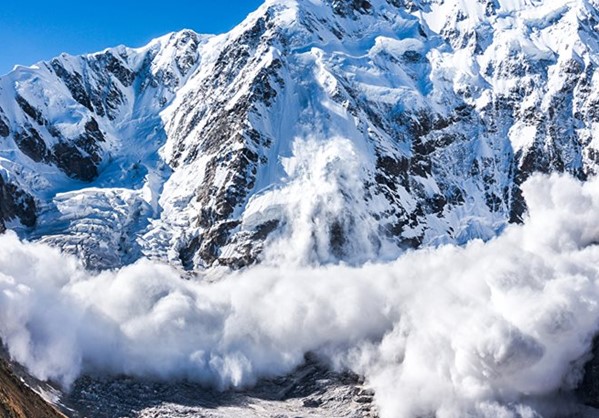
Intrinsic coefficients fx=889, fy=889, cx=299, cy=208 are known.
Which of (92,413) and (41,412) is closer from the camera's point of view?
(41,412)

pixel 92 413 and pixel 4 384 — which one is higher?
pixel 92 413

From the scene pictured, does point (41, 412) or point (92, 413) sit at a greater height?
point (92, 413)

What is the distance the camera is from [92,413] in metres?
197

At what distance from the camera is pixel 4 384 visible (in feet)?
440

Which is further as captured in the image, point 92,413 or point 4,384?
point 92,413

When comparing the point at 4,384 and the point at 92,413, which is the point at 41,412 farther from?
the point at 92,413

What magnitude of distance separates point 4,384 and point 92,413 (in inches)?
2585

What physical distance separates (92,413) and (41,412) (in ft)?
196

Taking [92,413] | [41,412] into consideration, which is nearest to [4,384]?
[41,412]

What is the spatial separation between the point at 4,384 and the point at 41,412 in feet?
27.6
